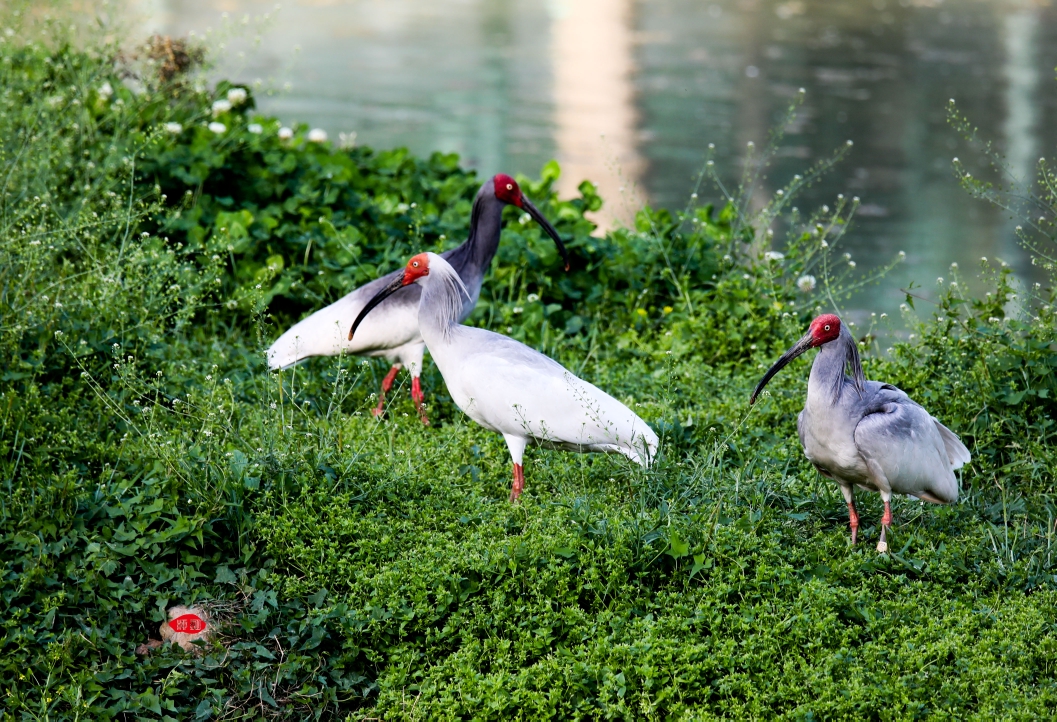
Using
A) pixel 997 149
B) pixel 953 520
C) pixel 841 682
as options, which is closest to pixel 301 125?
pixel 953 520

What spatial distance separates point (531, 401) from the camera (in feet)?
14.2

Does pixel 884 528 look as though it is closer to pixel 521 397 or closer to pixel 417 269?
pixel 521 397

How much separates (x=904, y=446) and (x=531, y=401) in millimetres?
1408

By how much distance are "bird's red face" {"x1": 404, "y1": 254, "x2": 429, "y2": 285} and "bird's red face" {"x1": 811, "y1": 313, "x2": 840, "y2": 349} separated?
5.65 ft

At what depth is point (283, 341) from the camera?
205 inches

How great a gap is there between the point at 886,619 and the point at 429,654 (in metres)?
1.49

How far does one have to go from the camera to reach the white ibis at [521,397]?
4328 millimetres

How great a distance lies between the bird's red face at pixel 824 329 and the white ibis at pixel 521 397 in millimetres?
757

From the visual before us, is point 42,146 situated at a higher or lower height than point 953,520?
higher

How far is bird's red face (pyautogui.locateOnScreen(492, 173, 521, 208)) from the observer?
18.4ft

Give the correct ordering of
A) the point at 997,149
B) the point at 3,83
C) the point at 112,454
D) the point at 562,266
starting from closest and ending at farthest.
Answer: the point at 112,454 < the point at 562,266 < the point at 3,83 < the point at 997,149

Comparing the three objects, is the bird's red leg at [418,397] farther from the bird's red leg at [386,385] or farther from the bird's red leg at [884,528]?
the bird's red leg at [884,528]

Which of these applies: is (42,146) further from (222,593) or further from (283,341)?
(222,593)

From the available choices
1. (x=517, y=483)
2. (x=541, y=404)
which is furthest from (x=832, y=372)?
(x=517, y=483)
